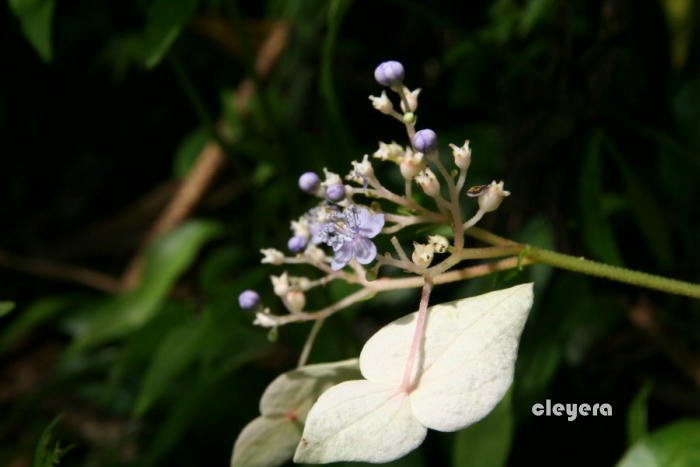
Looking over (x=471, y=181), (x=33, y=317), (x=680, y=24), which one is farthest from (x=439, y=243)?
(x=33, y=317)

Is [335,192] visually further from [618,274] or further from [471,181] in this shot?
[471,181]

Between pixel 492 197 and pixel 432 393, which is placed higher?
pixel 492 197

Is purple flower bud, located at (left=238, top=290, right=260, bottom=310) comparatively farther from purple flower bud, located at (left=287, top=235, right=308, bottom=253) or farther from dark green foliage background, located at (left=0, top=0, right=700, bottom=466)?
dark green foliage background, located at (left=0, top=0, right=700, bottom=466)

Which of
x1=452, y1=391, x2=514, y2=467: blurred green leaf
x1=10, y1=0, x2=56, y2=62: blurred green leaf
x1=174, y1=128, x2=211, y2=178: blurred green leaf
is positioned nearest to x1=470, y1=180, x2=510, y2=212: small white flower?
x1=452, y1=391, x2=514, y2=467: blurred green leaf

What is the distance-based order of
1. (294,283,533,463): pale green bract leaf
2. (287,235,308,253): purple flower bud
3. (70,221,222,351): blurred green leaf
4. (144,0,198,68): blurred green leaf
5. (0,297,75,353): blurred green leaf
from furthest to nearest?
(0,297,75,353): blurred green leaf < (70,221,222,351): blurred green leaf < (144,0,198,68): blurred green leaf < (287,235,308,253): purple flower bud < (294,283,533,463): pale green bract leaf

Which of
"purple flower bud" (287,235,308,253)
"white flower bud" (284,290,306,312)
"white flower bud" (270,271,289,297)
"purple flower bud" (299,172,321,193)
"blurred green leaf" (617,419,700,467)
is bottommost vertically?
"blurred green leaf" (617,419,700,467)

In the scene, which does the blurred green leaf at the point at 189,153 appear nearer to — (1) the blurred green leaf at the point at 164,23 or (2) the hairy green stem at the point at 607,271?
(1) the blurred green leaf at the point at 164,23

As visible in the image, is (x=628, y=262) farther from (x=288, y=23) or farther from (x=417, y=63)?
(x=288, y=23)
